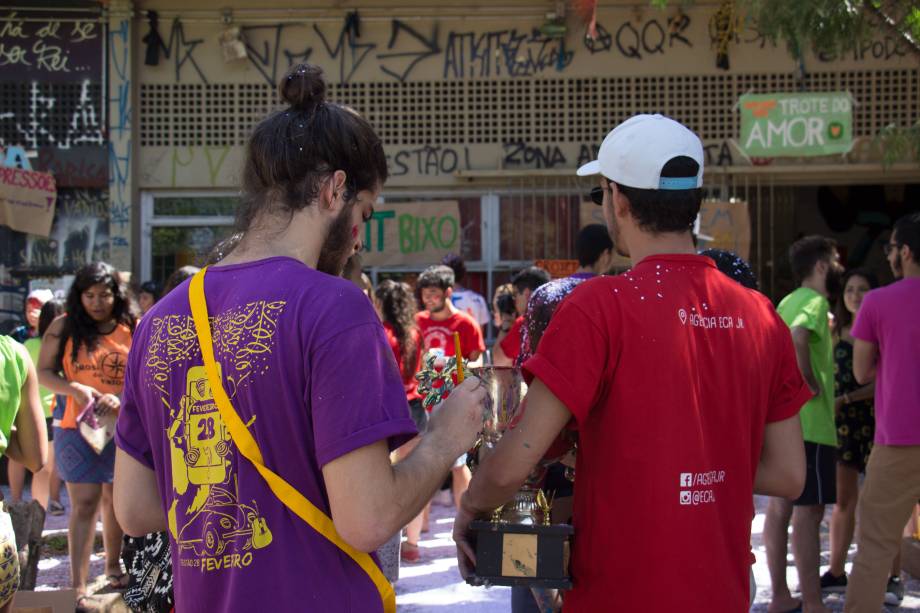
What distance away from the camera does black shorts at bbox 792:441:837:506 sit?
5.16m

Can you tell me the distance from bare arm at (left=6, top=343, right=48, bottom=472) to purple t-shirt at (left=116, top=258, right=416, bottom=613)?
6.42 ft

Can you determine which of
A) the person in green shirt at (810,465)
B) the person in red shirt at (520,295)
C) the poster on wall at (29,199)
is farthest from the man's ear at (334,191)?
the poster on wall at (29,199)

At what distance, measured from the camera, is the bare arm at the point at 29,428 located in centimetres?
362

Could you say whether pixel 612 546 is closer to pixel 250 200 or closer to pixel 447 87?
pixel 250 200

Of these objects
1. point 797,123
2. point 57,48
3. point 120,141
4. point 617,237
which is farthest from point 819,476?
point 57,48

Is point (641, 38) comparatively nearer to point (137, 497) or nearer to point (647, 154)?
point (647, 154)

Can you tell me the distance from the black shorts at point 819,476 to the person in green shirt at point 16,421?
147 inches

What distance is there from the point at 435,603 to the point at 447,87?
248 inches

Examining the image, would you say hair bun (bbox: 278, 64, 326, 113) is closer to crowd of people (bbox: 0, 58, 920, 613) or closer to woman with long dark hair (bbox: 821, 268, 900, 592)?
crowd of people (bbox: 0, 58, 920, 613)

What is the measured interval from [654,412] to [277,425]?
87cm

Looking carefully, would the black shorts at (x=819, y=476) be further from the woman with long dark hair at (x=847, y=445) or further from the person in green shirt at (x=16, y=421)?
the person in green shirt at (x=16, y=421)

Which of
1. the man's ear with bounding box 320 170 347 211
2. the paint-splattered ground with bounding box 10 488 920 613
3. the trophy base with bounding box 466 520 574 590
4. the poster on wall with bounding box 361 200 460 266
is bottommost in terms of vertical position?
the paint-splattered ground with bounding box 10 488 920 613

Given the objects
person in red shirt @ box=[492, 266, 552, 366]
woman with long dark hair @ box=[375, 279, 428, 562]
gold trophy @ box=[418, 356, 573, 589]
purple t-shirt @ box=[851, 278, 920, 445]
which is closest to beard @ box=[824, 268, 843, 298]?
purple t-shirt @ box=[851, 278, 920, 445]

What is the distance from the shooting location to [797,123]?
30.1 ft
